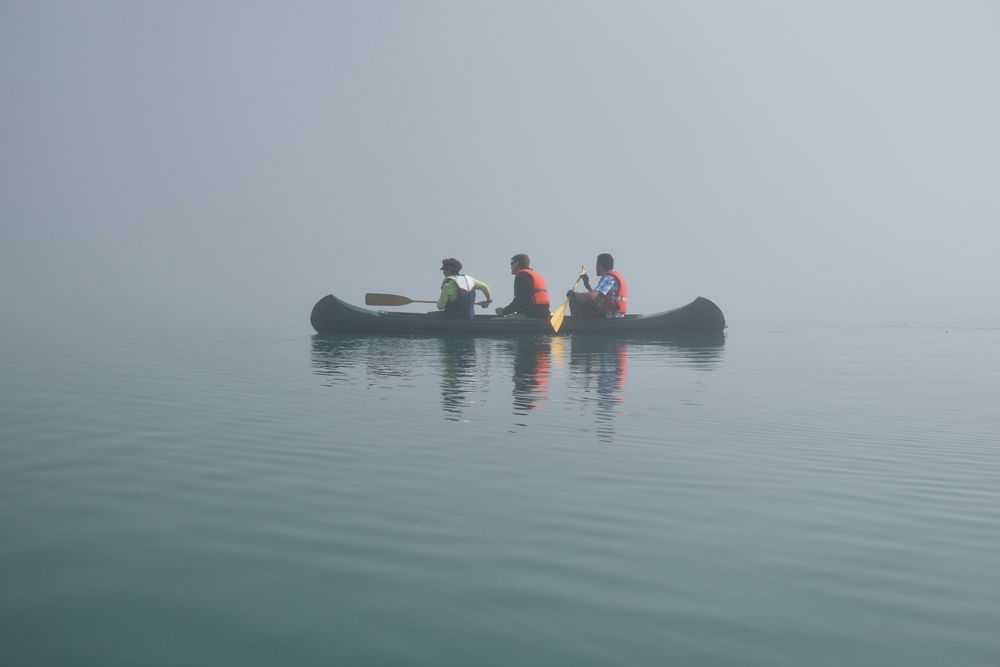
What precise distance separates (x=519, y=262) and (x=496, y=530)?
15366 mm

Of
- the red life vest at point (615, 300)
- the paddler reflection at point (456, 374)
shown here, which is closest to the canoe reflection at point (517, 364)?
the paddler reflection at point (456, 374)

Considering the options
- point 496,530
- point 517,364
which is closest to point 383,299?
point 517,364

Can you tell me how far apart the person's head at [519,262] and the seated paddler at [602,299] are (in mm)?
1139

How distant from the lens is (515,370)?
44.0 feet

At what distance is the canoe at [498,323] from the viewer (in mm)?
19984

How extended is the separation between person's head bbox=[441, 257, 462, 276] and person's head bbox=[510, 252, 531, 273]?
1184mm

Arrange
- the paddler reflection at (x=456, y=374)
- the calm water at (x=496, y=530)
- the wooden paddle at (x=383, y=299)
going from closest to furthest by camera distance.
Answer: the calm water at (x=496, y=530) → the paddler reflection at (x=456, y=374) → the wooden paddle at (x=383, y=299)

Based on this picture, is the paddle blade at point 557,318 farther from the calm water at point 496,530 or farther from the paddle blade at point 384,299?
the calm water at point 496,530

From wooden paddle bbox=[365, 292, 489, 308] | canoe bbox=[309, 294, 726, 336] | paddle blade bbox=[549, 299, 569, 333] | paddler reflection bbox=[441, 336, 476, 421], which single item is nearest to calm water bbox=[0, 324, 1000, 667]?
paddler reflection bbox=[441, 336, 476, 421]

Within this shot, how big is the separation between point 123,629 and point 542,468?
3.34 metres

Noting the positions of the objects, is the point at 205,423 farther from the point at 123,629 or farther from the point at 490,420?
the point at 123,629

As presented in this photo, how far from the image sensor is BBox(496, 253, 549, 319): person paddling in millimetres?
19875

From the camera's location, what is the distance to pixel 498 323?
19922mm

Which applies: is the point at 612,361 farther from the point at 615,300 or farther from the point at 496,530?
the point at 496,530
